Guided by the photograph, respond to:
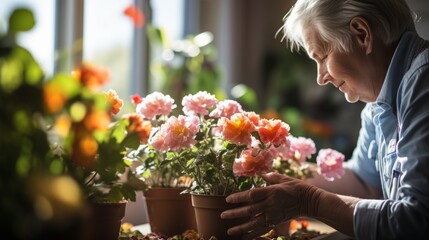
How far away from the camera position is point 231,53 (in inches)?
127

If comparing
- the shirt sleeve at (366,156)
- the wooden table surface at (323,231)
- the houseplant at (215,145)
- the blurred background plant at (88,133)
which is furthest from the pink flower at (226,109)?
the shirt sleeve at (366,156)

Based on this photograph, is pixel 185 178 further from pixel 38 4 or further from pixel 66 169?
pixel 38 4

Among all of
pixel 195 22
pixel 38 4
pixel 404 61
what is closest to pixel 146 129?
pixel 404 61

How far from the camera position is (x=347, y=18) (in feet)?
4.91

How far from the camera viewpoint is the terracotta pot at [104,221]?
4.07ft

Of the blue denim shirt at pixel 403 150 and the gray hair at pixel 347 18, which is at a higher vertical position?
the gray hair at pixel 347 18

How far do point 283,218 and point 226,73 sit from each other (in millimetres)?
Answer: 1938

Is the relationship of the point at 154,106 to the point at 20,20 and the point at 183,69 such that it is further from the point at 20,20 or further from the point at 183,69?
the point at 183,69

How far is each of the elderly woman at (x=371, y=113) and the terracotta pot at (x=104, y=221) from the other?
0.28 meters

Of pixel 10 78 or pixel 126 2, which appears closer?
pixel 10 78

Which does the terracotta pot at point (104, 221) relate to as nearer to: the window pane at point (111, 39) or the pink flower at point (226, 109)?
the pink flower at point (226, 109)

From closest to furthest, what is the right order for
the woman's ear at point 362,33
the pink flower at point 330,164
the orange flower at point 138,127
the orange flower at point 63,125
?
1. the orange flower at point 63,125
2. the orange flower at point 138,127
3. the woman's ear at point 362,33
4. the pink flower at point 330,164

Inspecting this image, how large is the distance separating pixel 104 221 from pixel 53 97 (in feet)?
1.50

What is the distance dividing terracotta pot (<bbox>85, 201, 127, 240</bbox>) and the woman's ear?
76 centimetres
